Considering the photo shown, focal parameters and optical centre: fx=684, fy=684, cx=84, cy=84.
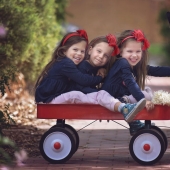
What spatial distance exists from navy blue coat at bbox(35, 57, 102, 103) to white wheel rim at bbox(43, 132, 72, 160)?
36cm

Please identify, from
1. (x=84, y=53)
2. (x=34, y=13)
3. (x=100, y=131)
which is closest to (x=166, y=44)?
(x=34, y=13)

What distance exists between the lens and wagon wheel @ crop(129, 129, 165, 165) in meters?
6.55

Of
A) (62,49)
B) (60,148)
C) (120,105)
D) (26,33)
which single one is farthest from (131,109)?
(26,33)

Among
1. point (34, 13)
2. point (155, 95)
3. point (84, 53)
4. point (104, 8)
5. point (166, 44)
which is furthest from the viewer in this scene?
point (104, 8)

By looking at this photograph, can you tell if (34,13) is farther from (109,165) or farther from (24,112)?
(109,165)

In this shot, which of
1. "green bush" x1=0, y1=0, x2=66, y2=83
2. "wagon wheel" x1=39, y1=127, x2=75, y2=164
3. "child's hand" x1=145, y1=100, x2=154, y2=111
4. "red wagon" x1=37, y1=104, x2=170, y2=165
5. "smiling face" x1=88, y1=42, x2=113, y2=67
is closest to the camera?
"child's hand" x1=145, y1=100, x2=154, y2=111

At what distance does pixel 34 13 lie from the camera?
1023 centimetres

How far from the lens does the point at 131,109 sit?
250 inches

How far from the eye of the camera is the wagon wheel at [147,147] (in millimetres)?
6547

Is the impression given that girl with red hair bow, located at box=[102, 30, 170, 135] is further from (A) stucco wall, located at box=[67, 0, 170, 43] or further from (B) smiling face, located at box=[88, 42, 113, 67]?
(A) stucco wall, located at box=[67, 0, 170, 43]

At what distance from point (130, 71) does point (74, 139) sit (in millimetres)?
859

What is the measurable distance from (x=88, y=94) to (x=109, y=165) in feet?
2.36

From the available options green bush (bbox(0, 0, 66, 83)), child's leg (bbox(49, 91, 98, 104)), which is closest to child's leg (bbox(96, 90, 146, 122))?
child's leg (bbox(49, 91, 98, 104))

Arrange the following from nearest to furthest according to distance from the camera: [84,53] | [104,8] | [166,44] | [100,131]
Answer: [84,53] < [100,131] < [166,44] < [104,8]
